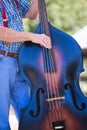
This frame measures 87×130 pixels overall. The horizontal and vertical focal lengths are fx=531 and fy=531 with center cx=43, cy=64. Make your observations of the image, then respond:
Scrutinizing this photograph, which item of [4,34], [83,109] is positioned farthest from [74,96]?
[4,34]

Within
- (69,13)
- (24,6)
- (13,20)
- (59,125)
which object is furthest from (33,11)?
(69,13)

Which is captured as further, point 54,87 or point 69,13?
point 69,13

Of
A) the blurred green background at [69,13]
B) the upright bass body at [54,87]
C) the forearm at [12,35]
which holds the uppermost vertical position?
the blurred green background at [69,13]

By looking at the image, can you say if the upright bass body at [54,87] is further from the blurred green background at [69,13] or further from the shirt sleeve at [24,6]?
the blurred green background at [69,13]

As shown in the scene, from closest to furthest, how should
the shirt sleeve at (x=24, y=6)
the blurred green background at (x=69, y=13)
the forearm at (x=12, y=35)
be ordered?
the forearm at (x=12, y=35) → the shirt sleeve at (x=24, y=6) → the blurred green background at (x=69, y=13)

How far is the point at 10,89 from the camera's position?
9.37 feet

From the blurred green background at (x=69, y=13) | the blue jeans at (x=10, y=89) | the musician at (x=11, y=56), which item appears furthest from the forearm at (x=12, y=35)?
the blurred green background at (x=69, y=13)

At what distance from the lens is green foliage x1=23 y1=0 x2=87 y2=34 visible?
834cm

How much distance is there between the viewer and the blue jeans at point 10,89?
9.16 feet

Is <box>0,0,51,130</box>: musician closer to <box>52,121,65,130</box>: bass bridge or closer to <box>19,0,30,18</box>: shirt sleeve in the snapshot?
<box>19,0,30,18</box>: shirt sleeve

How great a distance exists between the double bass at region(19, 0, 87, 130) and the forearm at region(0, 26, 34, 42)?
61 mm

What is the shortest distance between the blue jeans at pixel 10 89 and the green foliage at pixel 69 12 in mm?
5424

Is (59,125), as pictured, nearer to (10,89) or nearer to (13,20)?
(10,89)

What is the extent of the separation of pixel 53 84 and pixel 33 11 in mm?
484
